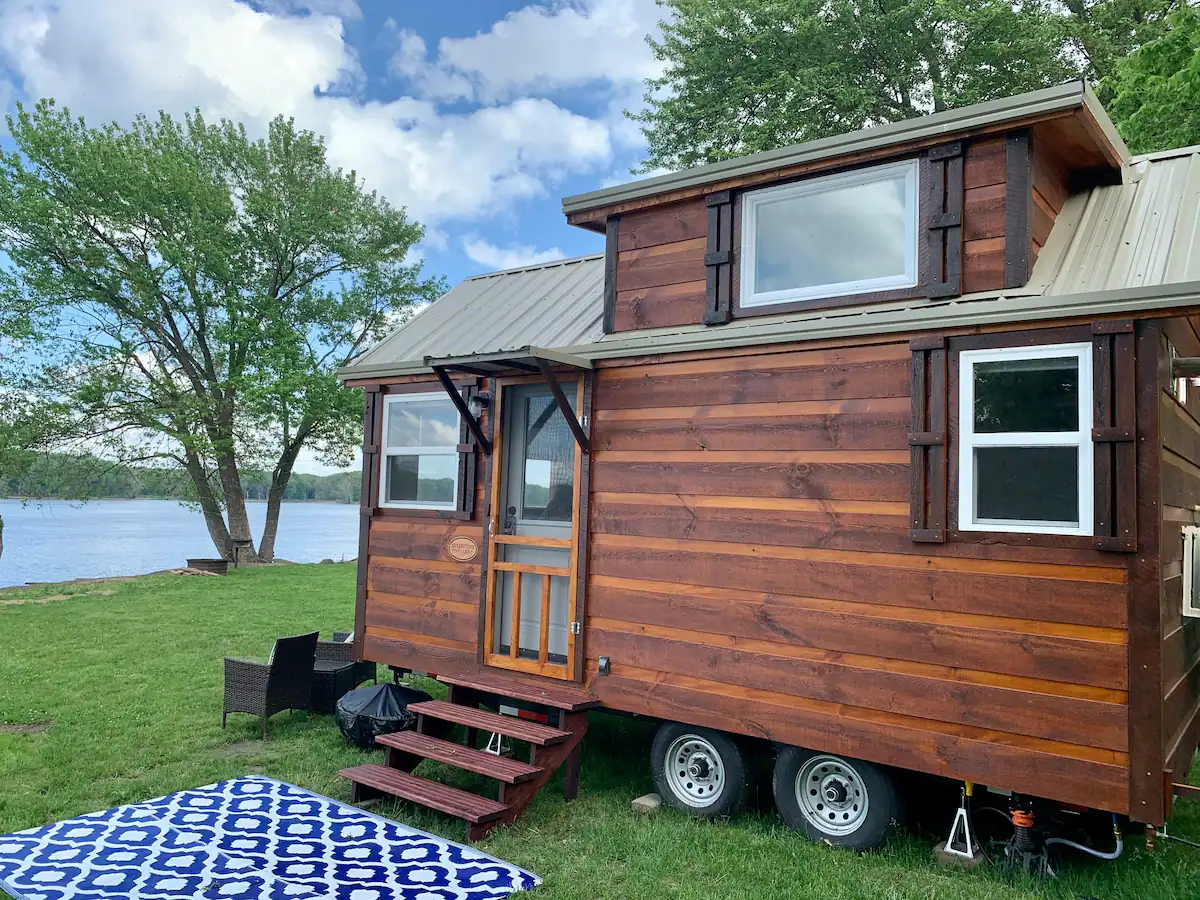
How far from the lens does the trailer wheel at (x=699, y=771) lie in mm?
5328

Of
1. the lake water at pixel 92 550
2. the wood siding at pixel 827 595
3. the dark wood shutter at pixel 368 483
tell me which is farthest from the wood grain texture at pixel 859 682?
the lake water at pixel 92 550

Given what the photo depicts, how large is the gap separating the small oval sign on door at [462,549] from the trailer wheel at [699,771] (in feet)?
6.83

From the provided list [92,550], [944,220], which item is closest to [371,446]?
[944,220]

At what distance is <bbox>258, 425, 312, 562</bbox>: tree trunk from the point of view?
2317 centimetres

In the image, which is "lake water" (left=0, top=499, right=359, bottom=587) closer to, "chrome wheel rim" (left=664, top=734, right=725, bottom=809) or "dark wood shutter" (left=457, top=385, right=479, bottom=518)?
"dark wood shutter" (left=457, top=385, right=479, bottom=518)

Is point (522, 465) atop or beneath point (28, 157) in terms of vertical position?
beneath

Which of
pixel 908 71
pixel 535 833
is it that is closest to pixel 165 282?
pixel 908 71

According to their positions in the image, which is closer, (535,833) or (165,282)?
(535,833)

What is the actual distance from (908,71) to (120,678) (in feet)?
55.4

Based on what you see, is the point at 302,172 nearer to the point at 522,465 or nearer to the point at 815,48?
the point at 815,48

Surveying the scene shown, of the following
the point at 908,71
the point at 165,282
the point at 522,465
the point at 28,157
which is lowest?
the point at 522,465

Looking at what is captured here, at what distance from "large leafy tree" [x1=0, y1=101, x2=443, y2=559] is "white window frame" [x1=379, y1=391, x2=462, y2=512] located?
47.1ft

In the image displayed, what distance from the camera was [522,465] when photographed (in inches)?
266

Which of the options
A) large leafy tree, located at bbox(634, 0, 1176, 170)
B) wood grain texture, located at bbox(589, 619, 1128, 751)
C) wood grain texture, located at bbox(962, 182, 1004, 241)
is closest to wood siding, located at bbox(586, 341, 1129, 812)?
wood grain texture, located at bbox(589, 619, 1128, 751)
